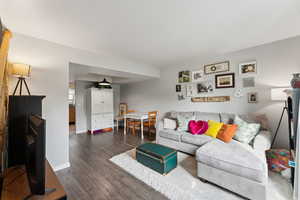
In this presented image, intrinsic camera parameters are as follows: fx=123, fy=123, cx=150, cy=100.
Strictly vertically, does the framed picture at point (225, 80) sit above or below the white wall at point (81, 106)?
above

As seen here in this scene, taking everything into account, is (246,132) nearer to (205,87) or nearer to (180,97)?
(205,87)

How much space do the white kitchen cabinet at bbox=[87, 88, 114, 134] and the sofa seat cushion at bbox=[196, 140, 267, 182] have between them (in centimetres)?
394

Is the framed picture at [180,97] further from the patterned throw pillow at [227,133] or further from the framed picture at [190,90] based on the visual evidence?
the patterned throw pillow at [227,133]

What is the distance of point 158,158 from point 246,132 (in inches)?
65.8

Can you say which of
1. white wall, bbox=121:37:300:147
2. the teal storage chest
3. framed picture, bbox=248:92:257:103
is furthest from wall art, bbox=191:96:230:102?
the teal storage chest

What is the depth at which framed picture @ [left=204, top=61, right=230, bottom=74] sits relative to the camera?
303 cm

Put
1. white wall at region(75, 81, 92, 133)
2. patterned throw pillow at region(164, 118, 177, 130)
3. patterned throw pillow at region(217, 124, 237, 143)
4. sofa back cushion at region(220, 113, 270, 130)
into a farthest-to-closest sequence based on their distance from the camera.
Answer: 1. white wall at region(75, 81, 92, 133)
2. patterned throw pillow at region(164, 118, 177, 130)
3. sofa back cushion at region(220, 113, 270, 130)
4. patterned throw pillow at region(217, 124, 237, 143)

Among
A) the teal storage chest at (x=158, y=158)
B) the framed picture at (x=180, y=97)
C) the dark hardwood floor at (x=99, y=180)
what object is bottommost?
the dark hardwood floor at (x=99, y=180)

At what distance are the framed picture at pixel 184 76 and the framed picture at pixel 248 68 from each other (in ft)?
4.17

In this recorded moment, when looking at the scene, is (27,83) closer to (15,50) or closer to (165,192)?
(15,50)

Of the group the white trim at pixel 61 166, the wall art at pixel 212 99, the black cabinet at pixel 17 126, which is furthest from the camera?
A: the wall art at pixel 212 99

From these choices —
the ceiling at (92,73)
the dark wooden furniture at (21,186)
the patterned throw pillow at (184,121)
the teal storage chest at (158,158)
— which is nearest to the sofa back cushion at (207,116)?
the patterned throw pillow at (184,121)

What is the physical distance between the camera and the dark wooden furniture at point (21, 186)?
0.88 metres

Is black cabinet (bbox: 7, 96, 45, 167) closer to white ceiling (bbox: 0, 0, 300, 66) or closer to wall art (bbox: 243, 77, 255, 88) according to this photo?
white ceiling (bbox: 0, 0, 300, 66)
